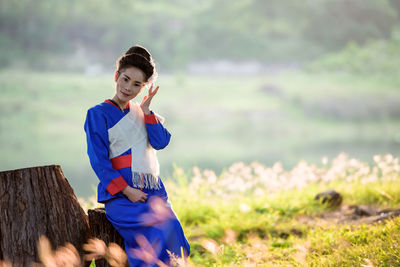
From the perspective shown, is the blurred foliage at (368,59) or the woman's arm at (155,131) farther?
the blurred foliage at (368,59)

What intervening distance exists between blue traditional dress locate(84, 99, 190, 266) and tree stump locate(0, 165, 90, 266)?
0.22 meters

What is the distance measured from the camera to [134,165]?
7.23 feet

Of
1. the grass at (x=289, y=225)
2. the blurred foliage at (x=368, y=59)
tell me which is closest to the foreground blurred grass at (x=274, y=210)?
the grass at (x=289, y=225)

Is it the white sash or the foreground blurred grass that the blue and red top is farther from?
the foreground blurred grass

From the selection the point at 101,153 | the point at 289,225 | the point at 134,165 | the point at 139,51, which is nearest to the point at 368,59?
the point at 289,225

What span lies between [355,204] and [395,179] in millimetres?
607

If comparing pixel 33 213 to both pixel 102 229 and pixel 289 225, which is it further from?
pixel 289 225

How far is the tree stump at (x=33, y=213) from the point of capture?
2.12 metres

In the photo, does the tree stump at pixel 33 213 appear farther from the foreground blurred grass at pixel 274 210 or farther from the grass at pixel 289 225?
the foreground blurred grass at pixel 274 210

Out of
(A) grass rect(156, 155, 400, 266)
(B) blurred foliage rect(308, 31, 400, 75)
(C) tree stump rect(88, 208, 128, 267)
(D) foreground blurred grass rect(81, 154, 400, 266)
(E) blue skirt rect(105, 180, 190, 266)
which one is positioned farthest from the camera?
(B) blurred foliage rect(308, 31, 400, 75)

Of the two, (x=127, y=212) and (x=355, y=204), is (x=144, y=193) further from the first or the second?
(x=355, y=204)

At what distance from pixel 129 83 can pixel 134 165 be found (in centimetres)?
42

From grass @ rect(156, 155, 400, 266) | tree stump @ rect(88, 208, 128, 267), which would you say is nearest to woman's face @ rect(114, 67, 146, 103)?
tree stump @ rect(88, 208, 128, 267)

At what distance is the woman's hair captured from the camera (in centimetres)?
220
